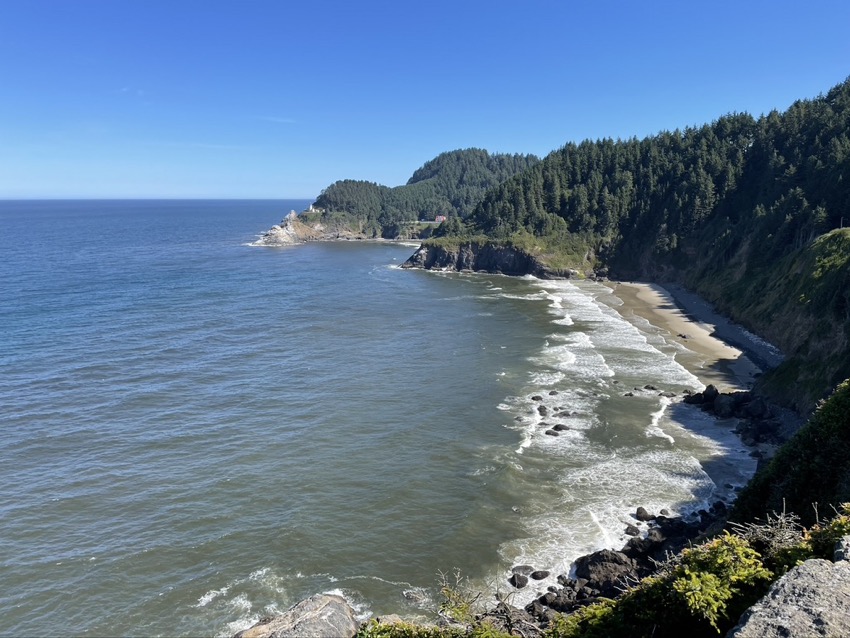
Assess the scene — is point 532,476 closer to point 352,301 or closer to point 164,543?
point 164,543

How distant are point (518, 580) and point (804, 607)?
17112mm

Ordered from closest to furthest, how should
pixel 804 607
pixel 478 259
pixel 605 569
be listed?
pixel 804 607, pixel 605 569, pixel 478 259

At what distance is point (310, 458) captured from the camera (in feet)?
125

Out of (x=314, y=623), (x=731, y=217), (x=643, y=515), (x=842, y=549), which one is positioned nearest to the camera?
(x=842, y=549)

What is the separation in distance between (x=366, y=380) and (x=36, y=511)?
28623mm

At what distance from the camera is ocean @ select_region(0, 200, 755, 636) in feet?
87.8

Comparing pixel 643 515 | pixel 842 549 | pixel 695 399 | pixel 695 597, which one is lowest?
pixel 643 515

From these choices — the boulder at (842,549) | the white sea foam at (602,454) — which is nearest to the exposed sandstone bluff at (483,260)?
the white sea foam at (602,454)

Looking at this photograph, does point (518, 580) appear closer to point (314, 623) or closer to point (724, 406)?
point (314, 623)

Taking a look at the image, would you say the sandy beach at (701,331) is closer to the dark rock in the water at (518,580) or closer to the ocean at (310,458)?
the ocean at (310,458)

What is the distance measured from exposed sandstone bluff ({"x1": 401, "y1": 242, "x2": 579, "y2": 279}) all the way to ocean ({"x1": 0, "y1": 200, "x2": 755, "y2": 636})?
47.9m

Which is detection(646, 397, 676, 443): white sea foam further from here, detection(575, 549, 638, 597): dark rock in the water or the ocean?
detection(575, 549, 638, 597): dark rock in the water

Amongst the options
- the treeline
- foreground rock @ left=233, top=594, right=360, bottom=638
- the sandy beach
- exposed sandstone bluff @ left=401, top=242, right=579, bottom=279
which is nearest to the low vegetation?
foreground rock @ left=233, top=594, right=360, bottom=638

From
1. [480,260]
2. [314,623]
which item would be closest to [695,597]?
[314,623]
